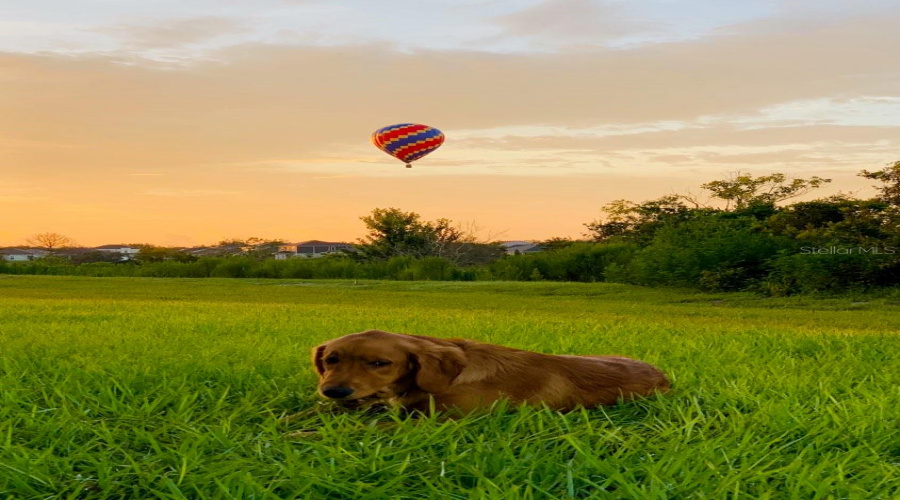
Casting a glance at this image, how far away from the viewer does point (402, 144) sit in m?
30.8

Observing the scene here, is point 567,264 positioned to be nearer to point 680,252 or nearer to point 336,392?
point 680,252

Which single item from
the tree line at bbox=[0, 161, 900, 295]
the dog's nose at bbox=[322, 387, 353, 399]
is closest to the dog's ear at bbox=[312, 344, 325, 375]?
the dog's nose at bbox=[322, 387, 353, 399]

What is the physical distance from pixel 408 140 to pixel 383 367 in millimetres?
28161

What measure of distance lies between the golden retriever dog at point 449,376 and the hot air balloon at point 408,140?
91.1ft

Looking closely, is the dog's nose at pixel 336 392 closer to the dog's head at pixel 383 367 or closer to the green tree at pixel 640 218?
the dog's head at pixel 383 367

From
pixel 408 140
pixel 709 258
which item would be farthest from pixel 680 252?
pixel 408 140

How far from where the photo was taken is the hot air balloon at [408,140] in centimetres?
3055

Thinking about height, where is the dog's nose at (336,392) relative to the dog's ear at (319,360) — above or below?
below

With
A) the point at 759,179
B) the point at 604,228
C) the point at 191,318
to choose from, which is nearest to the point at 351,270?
the point at 604,228

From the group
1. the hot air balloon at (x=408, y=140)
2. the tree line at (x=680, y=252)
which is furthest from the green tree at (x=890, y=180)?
the hot air balloon at (x=408, y=140)

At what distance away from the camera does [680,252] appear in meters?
20.8

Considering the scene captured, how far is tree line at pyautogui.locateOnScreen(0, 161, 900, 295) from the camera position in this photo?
18188 millimetres

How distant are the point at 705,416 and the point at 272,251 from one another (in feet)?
156

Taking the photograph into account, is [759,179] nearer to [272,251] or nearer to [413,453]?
[272,251]
